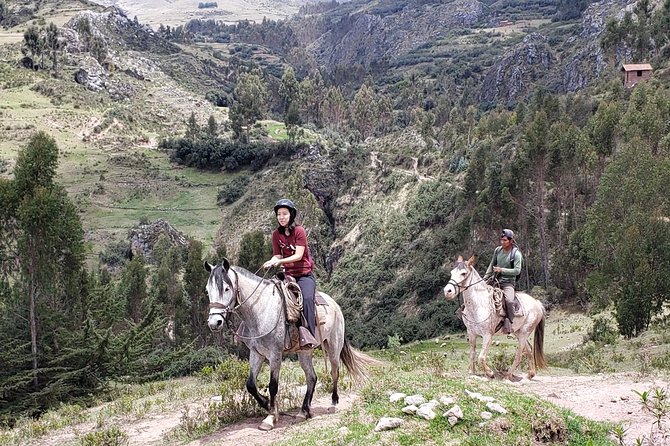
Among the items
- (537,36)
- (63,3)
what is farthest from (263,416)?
(63,3)

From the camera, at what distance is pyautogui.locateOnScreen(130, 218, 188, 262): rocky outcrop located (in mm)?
60375

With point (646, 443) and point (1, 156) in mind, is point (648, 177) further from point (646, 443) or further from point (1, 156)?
point (1, 156)

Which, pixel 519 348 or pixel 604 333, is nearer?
pixel 519 348

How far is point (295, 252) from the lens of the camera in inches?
361

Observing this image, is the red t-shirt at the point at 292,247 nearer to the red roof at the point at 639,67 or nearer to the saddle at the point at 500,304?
the saddle at the point at 500,304

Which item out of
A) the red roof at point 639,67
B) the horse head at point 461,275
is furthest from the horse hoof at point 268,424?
the red roof at point 639,67

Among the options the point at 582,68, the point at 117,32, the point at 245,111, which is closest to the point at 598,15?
the point at 582,68

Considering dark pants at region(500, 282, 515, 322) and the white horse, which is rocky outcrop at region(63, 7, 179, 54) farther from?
dark pants at region(500, 282, 515, 322)

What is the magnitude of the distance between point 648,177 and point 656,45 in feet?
183

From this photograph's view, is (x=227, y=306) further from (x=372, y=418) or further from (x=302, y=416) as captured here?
(x=372, y=418)

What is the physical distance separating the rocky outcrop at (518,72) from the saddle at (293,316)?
126 metres

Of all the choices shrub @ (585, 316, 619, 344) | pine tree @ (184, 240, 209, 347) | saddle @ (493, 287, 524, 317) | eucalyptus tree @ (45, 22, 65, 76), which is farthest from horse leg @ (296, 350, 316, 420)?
eucalyptus tree @ (45, 22, 65, 76)

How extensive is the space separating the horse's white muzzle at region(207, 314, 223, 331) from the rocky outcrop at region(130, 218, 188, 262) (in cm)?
5327

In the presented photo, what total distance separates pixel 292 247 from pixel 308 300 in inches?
33.6
